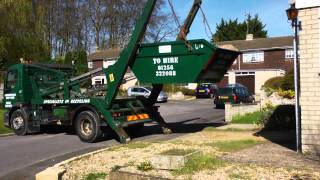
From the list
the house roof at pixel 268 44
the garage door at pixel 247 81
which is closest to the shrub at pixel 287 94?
the house roof at pixel 268 44

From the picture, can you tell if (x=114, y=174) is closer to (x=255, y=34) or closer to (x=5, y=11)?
(x=5, y=11)

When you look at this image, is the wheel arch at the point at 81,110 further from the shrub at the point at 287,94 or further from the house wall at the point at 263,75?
the house wall at the point at 263,75

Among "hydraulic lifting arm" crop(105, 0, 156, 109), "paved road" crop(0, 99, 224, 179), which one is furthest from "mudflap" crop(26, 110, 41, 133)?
"hydraulic lifting arm" crop(105, 0, 156, 109)

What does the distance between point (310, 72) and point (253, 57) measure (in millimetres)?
47843

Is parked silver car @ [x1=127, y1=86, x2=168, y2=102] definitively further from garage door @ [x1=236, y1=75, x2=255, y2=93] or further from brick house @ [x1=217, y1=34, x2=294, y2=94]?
garage door @ [x1=236, y1=75, x2=255, y2=93]

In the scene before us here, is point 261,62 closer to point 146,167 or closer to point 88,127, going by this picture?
point 88,127

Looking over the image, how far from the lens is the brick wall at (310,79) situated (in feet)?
33.4

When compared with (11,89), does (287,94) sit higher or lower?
lower

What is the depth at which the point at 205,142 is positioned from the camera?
43.4 feet

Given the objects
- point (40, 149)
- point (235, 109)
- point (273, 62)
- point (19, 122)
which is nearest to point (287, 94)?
point (235, 109)

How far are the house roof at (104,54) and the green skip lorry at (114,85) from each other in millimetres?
45124

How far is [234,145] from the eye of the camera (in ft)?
39.4

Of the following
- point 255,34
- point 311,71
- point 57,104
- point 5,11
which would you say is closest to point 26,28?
point 5,11

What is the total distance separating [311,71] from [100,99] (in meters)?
7.21
